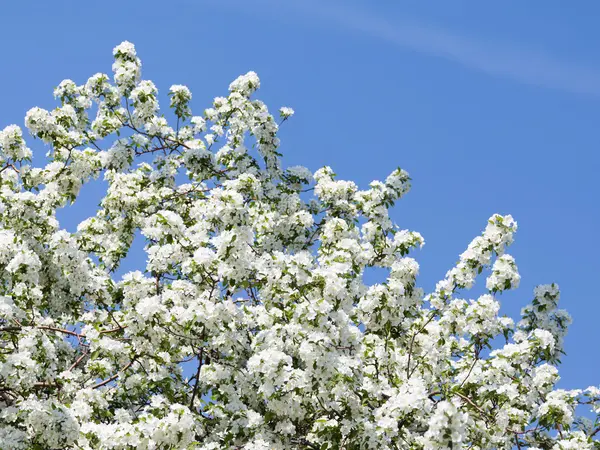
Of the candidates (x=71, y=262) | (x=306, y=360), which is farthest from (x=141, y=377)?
(x=306, y=360)

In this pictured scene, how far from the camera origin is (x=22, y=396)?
35.5 ft

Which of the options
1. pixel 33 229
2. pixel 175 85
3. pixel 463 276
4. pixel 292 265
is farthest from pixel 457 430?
pixel 175 85

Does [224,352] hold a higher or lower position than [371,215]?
lower

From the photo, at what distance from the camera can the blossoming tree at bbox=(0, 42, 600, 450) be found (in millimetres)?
10086

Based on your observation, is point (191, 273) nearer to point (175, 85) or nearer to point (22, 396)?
point (22, 396)

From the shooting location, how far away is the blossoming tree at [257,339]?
397 inches

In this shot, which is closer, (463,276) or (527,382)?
(527,382)

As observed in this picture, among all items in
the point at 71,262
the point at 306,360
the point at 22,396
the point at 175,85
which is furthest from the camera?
the point at 175,85

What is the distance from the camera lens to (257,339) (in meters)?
10.8

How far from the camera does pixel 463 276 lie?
12.7 meters

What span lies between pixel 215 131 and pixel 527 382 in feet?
29.1

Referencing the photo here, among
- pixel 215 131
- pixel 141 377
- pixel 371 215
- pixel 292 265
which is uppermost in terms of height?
pixel 215 131

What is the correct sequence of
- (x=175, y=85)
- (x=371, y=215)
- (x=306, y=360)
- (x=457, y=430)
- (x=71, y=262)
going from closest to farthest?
(x=457, y=430), (x=306, y=360), (x=71, y=262), (x=371, y=215), (x=175, y=85)

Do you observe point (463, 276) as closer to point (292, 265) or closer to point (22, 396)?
point (292, 265)
